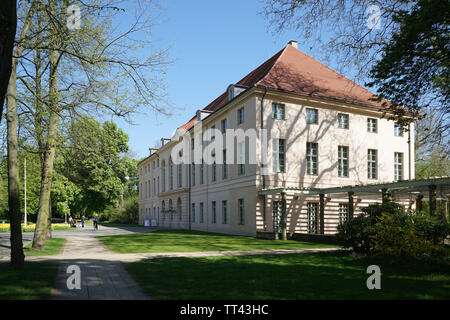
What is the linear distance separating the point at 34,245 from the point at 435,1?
16.1 meters

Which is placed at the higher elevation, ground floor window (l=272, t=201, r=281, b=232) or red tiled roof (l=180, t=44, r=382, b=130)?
red tiled roof (l=180, t=44, r=382, b=130)

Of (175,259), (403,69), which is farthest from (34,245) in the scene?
(403,69)

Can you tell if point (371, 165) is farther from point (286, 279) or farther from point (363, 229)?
point (286, 279)

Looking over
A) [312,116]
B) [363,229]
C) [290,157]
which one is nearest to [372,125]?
[312,116]

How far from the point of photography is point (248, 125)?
26375mm

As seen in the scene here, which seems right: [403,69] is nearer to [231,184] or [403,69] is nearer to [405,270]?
[405,270]

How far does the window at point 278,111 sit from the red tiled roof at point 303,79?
3.80 ft

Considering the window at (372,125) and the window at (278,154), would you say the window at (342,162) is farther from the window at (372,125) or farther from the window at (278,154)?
the window at (278,154)

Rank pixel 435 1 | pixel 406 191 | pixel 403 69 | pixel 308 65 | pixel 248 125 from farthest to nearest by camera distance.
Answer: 1. pixel 308 65
2. pixel 248 125
3. pixel 406 191
4. pixel 403 69
5. pixel 435 1

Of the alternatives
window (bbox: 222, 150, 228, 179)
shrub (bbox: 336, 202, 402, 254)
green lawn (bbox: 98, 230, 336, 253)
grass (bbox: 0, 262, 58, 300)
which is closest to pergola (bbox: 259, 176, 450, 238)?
shrub (bbox: 336, 202, 402, 254)

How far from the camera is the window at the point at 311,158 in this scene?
27.6m

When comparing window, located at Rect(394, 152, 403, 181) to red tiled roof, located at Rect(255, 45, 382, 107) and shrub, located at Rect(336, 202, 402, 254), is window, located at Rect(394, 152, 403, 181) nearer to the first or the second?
red tiled roof, located at Rect(255, 45, 382, 107)

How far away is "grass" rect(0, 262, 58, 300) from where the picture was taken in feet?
22.4

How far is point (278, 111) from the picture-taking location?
87.3 feet
